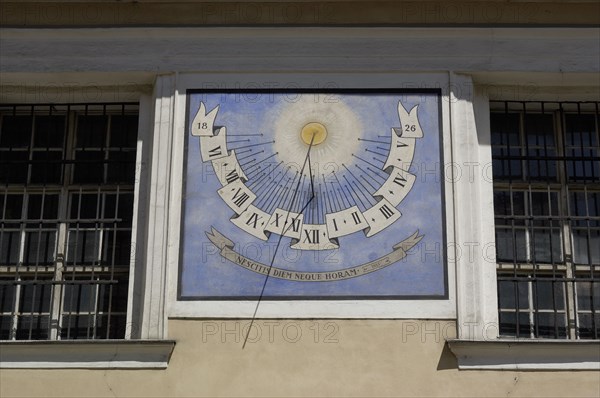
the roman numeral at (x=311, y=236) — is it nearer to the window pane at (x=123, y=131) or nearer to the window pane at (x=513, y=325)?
the window pane at (x=513, y=325)

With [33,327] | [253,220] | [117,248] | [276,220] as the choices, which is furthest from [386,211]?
[33,327]

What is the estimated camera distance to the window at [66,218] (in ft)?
35.6

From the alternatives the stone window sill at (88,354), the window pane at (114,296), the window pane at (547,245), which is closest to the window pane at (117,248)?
the window pane at (114,296)

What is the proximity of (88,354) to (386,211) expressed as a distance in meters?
2.68

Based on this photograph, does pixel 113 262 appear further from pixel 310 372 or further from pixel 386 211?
pixel 386 211

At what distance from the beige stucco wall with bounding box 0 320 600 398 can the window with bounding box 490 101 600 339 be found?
664 millimetres

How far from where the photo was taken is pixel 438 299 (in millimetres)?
10375

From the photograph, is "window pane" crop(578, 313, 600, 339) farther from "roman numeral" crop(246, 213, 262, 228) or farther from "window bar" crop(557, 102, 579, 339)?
"roman numeral" crop(246, 213, 262, 228)

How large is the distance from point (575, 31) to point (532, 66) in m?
0.50

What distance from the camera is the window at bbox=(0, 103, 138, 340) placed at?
35.6ft

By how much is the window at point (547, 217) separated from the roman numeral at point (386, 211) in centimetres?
→ 94

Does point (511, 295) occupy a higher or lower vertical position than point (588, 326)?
higher

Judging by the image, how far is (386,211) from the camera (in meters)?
10.7

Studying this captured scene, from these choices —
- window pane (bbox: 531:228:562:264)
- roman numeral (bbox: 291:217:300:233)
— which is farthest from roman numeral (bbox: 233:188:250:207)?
window pane (bbox: 531:228:562:264)
